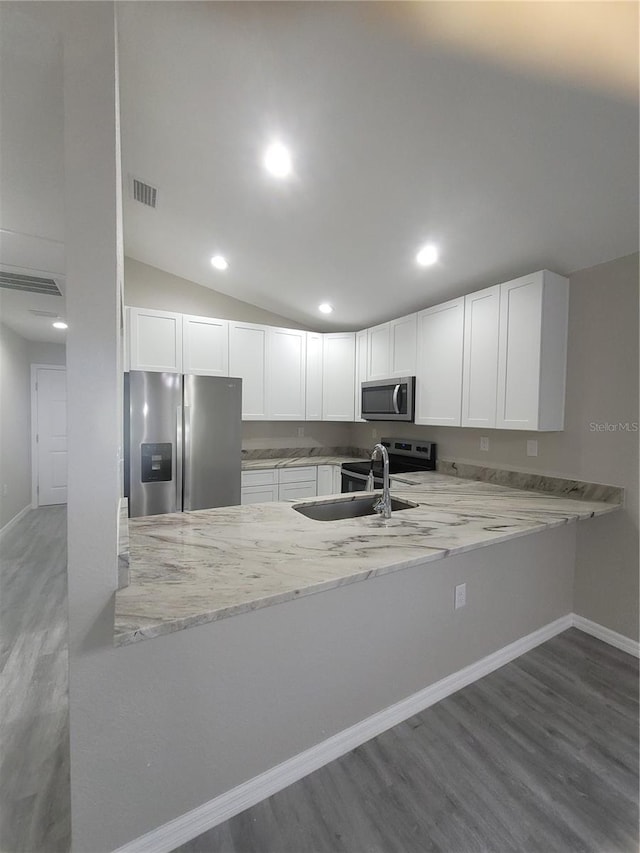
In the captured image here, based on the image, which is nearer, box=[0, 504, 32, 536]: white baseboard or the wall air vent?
the wall air vent

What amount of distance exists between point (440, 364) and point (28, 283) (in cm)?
333

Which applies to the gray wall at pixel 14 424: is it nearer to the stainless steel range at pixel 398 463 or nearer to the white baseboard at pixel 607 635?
the stainless steel range at pixel 398 463

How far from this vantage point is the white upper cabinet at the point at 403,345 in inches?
131

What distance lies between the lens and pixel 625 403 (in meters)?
2.26

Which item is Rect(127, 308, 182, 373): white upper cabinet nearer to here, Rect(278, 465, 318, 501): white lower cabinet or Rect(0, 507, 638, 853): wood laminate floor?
Rect(278, 465, 318, 501): white lower cabinet

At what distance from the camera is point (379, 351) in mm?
3760

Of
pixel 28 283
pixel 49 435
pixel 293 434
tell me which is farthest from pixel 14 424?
pixel 293 434

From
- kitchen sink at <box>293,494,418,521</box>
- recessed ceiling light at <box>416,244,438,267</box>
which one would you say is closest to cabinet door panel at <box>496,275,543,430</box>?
recessed ceiling light at <box>416,244,438,267</box>

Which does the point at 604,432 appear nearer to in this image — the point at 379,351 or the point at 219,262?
the point at 379,351

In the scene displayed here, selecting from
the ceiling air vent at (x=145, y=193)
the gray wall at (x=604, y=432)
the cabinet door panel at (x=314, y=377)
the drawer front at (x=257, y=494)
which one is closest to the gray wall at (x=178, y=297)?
the cabinet door panel at (x=314, y=377)

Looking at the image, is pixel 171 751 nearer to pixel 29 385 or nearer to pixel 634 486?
pixel 634 486

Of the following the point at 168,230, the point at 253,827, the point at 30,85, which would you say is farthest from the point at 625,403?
the point at 168,230

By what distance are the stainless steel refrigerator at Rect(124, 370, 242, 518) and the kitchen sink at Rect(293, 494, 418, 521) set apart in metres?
1.29

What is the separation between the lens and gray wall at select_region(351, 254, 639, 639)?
2.24 metres
